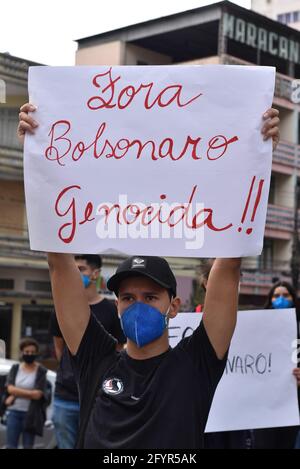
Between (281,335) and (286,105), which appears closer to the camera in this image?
(281,335)

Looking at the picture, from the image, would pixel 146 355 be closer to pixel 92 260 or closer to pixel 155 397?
pixel 155 397

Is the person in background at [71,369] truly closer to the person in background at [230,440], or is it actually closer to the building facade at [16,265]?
the person in background at [230,440]

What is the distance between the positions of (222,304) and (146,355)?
314 mm

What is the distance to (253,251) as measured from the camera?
3.25 metres

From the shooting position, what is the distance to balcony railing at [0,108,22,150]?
95.3 feet

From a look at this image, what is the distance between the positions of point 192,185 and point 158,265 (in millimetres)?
310

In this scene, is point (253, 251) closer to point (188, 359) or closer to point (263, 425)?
point (188, 359)

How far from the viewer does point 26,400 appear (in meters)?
10.0

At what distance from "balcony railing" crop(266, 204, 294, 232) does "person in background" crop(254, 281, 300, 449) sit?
3268 cm

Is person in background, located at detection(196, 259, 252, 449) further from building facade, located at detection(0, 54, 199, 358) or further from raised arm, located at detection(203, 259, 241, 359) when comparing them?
building facade, located at detection(0, 54, 199, 358)

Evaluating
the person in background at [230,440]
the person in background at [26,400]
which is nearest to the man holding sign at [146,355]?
the person in background at [230,440]

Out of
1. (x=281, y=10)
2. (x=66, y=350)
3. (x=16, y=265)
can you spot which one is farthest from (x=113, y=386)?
(x=281, y=10)

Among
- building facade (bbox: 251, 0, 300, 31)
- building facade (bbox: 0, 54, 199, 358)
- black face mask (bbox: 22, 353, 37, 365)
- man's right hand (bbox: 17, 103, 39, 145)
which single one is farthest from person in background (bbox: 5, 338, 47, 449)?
building facade (bbox: 251, 0, 300, 31)
